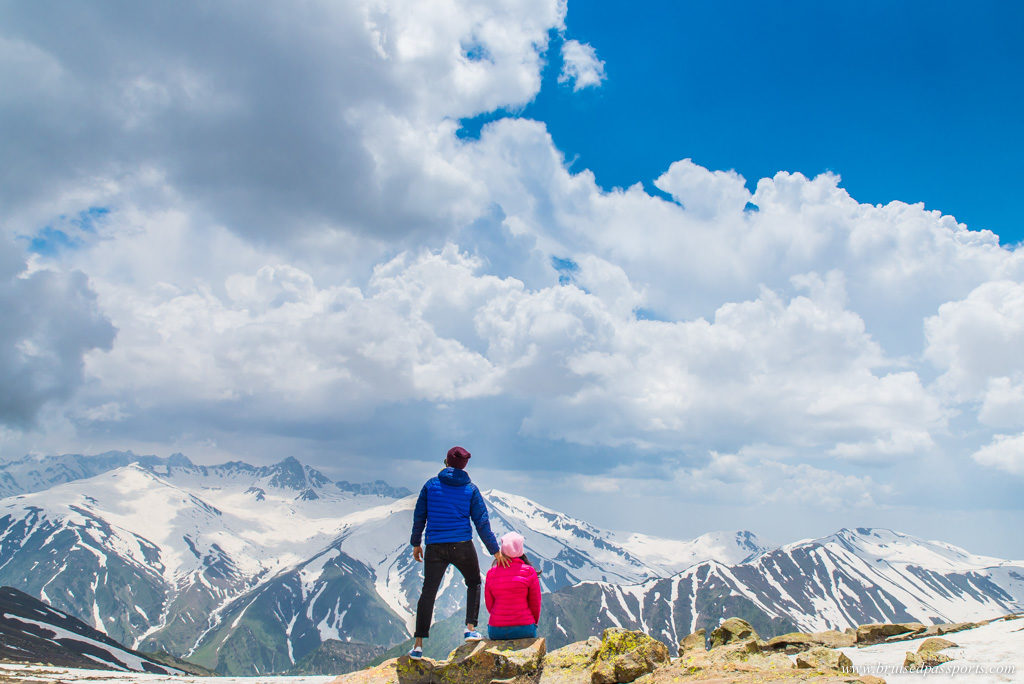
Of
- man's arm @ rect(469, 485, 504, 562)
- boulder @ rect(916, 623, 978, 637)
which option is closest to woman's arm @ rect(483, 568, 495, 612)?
man's arm @ rect(469, 485, 504, 562)

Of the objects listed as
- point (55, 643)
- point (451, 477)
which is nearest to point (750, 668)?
point (451, 477)

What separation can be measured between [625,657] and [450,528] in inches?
185

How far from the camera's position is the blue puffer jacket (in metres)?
13.8

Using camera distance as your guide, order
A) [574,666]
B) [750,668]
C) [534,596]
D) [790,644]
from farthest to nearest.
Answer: [790,644], [534,596], [574,666], [750,668]

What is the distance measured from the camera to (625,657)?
40.7 feet

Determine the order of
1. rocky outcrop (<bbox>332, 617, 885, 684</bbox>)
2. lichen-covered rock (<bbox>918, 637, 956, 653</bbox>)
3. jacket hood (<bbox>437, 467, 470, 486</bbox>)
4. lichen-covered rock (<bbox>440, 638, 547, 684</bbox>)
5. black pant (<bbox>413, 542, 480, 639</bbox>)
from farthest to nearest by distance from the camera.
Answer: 1. lichen-covered rock (<bbox>918, 637, 956, 653</bbox>)
2. jacket hood (<bbox>437, 467, 470, 486</bbox>)
3. black pant (<bbox>413, 542, 480, 639</bbox>)
4. lichen-covered rock (<bbox>440, 638, 547, 684</bbox>)
5. rocky outcrop (<bbox>332, 617, 885, 684</bbox>)

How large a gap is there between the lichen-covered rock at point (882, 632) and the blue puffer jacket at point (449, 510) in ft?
72.1

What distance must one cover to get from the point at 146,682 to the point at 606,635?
26.4 m

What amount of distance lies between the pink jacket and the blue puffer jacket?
2.30 feet

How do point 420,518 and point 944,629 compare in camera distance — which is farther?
point 944,629

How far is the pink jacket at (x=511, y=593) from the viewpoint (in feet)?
43.8

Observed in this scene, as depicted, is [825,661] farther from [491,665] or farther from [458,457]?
[458,457]

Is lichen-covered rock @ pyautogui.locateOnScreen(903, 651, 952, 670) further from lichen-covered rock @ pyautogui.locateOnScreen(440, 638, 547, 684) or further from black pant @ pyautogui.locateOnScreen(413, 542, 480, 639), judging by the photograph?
black pant @ pyautogui.locateOnScreen(413, 542, 480, 639)

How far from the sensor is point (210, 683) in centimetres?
2838
